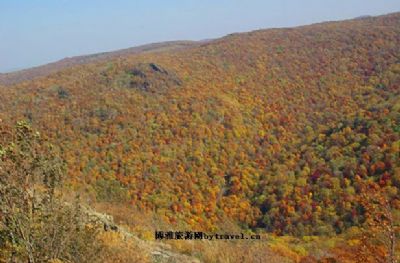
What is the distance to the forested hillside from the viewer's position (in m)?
31.3

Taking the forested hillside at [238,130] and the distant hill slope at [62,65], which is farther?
the distant hill slope at [62,65]

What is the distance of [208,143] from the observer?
41.6 meters

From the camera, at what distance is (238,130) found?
44.7m

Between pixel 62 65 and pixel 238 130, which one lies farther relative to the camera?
pixel 62 65

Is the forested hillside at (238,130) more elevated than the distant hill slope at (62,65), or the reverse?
the distant hill slope at (62,65)

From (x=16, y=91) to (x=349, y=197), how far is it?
129ft

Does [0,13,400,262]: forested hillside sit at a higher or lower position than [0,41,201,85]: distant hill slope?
lower

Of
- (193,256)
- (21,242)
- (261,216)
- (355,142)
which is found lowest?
(261,216)

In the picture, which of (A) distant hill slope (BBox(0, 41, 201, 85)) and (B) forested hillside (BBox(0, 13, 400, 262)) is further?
(A) distant hill slope (BBox(0, 41, 201, 85))

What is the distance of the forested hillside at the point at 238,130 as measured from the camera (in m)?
31.3

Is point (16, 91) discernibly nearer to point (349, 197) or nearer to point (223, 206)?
point (223, 206)

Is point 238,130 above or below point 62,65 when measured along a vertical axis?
below

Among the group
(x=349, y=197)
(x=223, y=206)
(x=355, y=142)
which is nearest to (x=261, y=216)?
(x=223, y=206)

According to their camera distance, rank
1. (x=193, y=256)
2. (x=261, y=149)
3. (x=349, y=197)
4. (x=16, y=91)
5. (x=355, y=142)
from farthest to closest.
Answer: (x=16, y=91) < (x=261, y=149) < (x=355, y=142) < (x=349, y=197) < (x=193, y=256)
